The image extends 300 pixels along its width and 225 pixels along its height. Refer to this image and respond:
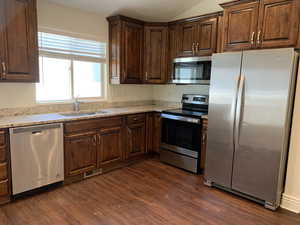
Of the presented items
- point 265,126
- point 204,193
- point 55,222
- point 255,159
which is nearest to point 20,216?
point 55,222

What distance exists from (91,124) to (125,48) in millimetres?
1506

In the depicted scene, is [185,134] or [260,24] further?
[185,134]

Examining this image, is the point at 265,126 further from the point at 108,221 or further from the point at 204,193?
the point at 108,221

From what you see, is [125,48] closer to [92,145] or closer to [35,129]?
[92,145]

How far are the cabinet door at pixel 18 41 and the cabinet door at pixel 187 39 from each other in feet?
7.40

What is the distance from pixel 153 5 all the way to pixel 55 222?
3.34 meters

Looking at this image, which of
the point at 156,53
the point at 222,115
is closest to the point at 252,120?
the point at 222,115

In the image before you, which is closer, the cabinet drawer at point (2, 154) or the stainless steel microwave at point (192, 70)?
the cabinet drawer at point (2, 154)

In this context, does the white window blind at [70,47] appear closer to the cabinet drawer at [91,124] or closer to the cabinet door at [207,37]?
the cabinet drawer at [91,124]

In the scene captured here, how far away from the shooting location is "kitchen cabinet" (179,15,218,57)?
3381 mm

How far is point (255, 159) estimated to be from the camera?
2.55m

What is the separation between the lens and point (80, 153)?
3074mm

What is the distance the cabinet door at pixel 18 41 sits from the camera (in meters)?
2.48

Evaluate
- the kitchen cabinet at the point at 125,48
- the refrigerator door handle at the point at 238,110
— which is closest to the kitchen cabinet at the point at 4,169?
the kitchen cabinet at the point at 125,48
